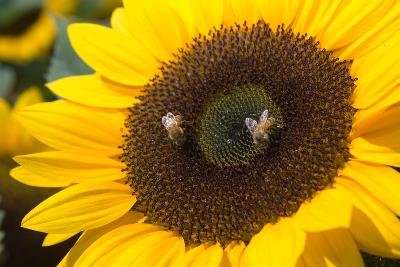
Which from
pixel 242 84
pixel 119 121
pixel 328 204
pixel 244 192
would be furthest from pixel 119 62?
pixel 328 204

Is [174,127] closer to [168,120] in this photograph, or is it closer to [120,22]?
[168,120]

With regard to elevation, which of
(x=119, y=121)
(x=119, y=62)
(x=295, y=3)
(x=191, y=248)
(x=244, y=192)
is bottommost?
(x=191, y=248)

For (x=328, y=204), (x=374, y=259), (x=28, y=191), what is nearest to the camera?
(x=328, y=204)

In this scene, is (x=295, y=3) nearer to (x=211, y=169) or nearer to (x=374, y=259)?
(x=211, y=169)

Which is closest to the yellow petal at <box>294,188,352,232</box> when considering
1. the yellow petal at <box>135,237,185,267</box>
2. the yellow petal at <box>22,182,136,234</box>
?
the yellow petal at <box>135,237,185,267</box>

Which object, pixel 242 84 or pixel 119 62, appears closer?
pixel 242 84

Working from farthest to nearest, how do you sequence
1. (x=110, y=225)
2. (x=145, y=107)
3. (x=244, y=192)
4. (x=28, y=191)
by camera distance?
(x=28, y=191) → (x=145, y=107) → (x=110, y=225) → (x=244, y=192)

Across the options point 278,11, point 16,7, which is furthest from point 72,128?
point 16,7

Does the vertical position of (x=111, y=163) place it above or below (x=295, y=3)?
below
